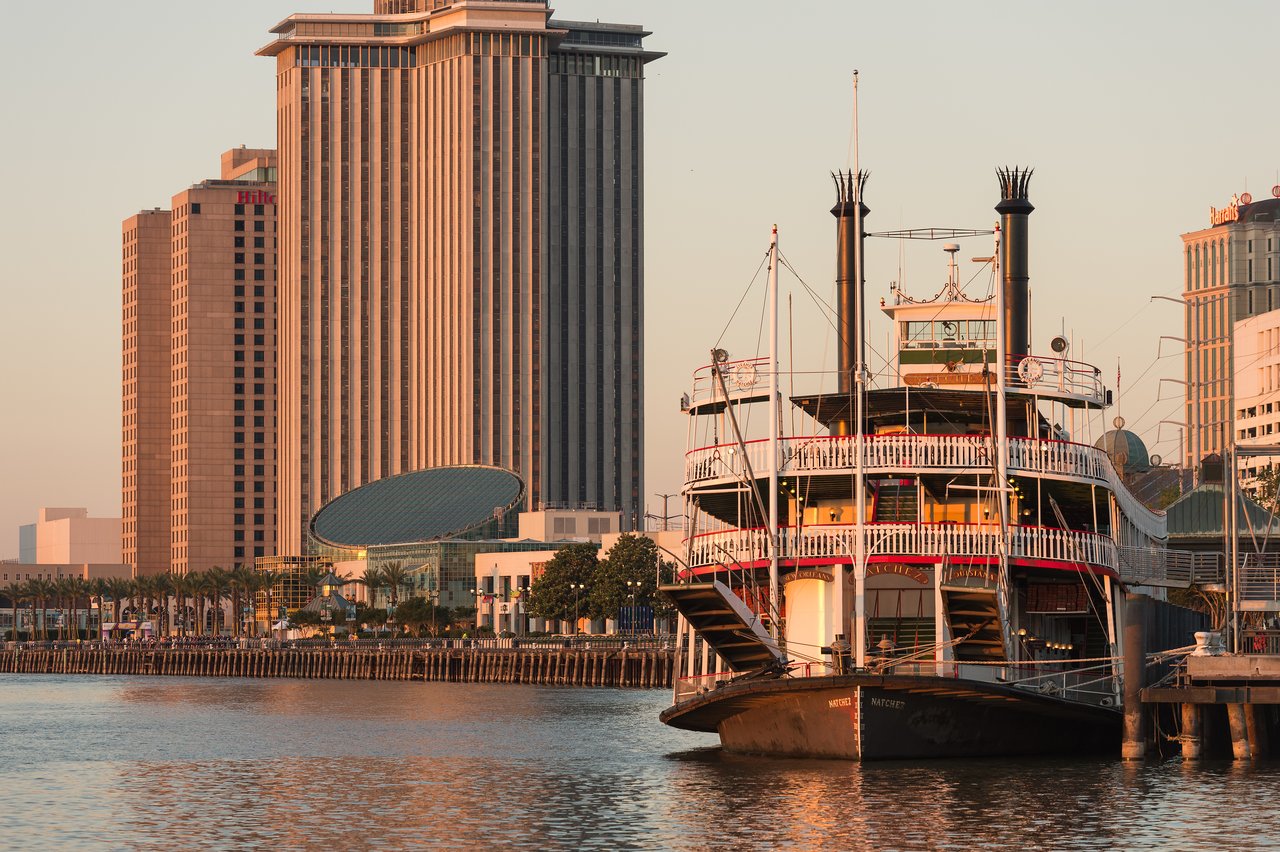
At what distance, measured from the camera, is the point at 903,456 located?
63.4m

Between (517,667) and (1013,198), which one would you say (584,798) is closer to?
(1013,198)

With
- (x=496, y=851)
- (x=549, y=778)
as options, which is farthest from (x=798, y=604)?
(x=496, y=851)

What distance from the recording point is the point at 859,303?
7481 cm

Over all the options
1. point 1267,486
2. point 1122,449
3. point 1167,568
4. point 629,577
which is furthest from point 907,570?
point 629,577

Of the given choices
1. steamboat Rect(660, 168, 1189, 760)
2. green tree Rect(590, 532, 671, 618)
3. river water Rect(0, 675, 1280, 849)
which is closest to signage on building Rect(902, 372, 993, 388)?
steamboat Rect(660, 168, 1189, 760)

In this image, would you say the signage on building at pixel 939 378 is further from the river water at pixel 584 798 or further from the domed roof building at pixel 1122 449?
the river water at pixel 584 798

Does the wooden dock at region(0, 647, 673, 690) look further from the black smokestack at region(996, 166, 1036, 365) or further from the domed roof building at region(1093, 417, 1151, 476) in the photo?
the black smokestack at region(996, 166, 1036, 365)

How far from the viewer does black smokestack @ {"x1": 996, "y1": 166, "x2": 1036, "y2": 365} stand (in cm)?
7806

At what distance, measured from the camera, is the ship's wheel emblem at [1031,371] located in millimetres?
66625

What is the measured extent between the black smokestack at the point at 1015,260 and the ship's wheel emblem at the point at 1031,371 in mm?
10078

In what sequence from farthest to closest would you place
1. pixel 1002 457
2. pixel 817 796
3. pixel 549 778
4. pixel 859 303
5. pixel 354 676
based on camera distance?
1. pixel 354 676
2. pixel 859 303
3. pixel 549 778
4. pixel 1002 457
5. pixel 817 796

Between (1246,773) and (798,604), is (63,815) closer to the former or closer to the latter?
(798,604)

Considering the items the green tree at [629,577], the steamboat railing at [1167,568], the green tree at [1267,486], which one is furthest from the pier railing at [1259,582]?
the green tree at [629,577]

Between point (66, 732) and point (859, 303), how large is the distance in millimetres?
49927
